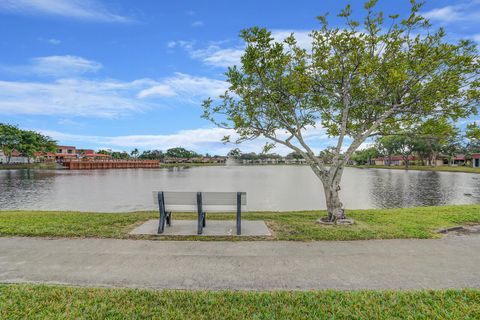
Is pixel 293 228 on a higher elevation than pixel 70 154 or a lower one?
lower

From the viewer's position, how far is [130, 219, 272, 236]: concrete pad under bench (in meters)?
6.20

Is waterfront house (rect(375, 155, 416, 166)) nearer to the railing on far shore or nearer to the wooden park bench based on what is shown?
the railing on far shore

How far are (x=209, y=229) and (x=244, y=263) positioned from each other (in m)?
2.31

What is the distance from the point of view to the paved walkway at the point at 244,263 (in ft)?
12.5

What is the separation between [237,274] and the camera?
13.2 feet

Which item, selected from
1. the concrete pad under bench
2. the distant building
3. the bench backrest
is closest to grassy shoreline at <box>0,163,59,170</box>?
the distant building

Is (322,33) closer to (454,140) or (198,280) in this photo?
(454,140)

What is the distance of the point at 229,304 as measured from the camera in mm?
3152

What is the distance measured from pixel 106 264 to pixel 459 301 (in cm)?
488

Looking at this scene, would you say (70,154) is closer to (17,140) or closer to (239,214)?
(17,140)

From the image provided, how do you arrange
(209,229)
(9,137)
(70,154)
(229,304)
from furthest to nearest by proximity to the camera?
1. (70,154)
2. (9,137)
3. (209,229)
4. (229,304)

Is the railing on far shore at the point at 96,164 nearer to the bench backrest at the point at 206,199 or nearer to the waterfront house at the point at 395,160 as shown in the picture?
the bench backrest at the point at 206,199

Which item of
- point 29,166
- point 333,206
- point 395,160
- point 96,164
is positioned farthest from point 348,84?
point 395,160

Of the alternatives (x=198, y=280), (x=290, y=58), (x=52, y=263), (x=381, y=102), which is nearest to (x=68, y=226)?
(x=52, y=263)
